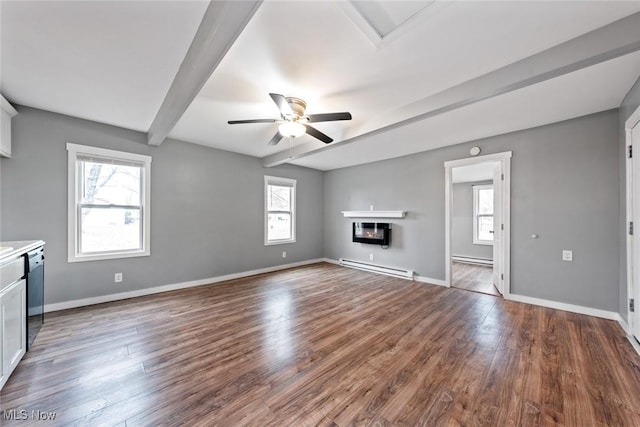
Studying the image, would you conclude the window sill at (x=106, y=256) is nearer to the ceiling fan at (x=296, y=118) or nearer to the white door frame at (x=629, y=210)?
the ceiling fan at (x=296, y=118)

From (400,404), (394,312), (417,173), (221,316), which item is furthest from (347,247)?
Answer: (400,404)

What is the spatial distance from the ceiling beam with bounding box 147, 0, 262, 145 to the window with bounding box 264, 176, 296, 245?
2916 mm

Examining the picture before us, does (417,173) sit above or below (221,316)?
above

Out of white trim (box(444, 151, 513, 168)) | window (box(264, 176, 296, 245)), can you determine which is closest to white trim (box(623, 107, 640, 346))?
white trim (box(444, 151, 513, 168))

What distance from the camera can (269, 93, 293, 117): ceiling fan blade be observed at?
2.10 metres

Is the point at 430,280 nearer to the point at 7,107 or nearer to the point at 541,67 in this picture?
the point at 541,67

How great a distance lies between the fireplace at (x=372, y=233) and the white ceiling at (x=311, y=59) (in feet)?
8.10

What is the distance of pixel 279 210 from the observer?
18.9 feet

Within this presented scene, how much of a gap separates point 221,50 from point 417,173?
4059mm

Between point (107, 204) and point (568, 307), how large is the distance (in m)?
6.50

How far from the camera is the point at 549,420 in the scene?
1500 mm

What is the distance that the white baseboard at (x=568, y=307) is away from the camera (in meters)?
2.92

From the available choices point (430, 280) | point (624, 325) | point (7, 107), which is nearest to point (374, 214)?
point (430, 280)

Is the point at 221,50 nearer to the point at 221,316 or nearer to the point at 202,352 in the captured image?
the point at 202,352
